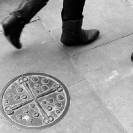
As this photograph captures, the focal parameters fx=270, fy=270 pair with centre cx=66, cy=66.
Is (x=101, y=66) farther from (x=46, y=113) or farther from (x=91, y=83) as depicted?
(x=46, y=113)

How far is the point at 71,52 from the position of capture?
8.95 ft

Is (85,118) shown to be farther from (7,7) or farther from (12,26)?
(7,7)

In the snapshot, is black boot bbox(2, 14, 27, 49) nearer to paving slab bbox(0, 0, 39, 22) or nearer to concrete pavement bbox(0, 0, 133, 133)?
concrete pavement bbox(0, 0, 133, 133)

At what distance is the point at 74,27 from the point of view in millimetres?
2574

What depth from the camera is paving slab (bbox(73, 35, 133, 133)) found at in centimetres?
229

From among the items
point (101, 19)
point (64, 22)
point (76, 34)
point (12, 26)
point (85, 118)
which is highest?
Result: point (12, 26)

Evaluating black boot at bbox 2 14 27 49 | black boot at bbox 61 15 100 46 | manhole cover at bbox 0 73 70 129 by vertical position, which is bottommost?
manhole cover at bbox 0 73 70 129

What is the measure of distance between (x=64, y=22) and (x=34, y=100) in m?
0.80

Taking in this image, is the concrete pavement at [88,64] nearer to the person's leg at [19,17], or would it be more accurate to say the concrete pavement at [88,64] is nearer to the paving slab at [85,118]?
the paving slab at [85,118]

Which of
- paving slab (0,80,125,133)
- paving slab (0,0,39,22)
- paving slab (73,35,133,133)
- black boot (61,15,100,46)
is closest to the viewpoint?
paving slab (0,80,125,133)

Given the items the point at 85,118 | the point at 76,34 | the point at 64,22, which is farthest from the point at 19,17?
the point at 85,118

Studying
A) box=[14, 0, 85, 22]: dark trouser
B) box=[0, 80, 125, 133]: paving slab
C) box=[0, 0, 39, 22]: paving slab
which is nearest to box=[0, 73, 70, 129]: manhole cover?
box=[0, 80, 125, 133]: paving slab

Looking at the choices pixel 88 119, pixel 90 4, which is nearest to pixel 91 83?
pixel 88 119

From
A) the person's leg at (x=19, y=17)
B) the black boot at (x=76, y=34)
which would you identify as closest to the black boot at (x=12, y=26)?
the person's leg at (x=19, y=17)
